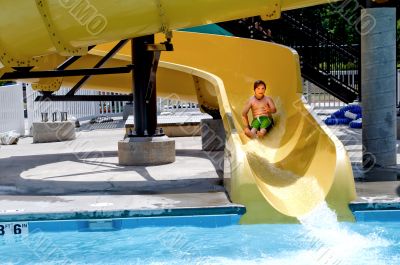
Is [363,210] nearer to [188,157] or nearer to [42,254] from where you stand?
[42,254]

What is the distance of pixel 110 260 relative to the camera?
557 cm

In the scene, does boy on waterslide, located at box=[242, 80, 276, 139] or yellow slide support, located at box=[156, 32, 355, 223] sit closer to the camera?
yellow slide support, located at box=[156, 32, 355, 223]

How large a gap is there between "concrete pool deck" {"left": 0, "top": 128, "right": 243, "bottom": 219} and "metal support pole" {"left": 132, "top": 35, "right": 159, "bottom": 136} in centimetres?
75

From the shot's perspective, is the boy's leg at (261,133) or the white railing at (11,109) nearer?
the boy's leg at (261,133)

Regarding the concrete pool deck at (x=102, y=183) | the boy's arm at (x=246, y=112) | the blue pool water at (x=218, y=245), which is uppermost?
the boy's arm at (x=246, y=112)

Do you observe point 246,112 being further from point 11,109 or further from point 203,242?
point 11,109

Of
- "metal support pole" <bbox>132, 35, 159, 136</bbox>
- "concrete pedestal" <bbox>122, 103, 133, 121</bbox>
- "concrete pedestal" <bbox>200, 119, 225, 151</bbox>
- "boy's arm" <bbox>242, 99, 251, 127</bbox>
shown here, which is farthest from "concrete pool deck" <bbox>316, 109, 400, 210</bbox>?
"concrete pedestal" <bbox>122, 103, 133, 121</bbox>

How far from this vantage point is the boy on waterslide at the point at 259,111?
891cm

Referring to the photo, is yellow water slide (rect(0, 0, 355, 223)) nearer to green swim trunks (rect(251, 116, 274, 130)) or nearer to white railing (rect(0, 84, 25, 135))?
green swim trunks (rect(251, 116, 274, 130))

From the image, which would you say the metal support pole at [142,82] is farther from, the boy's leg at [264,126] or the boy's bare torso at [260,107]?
the boy's leg at [264,126]

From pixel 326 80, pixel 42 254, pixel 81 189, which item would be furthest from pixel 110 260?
pixel 326 80

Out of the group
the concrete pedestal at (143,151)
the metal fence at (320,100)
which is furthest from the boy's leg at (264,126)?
the metal fence at (320,100)

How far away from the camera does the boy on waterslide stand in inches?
351

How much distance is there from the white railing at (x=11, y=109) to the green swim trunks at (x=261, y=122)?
8.41 meters
